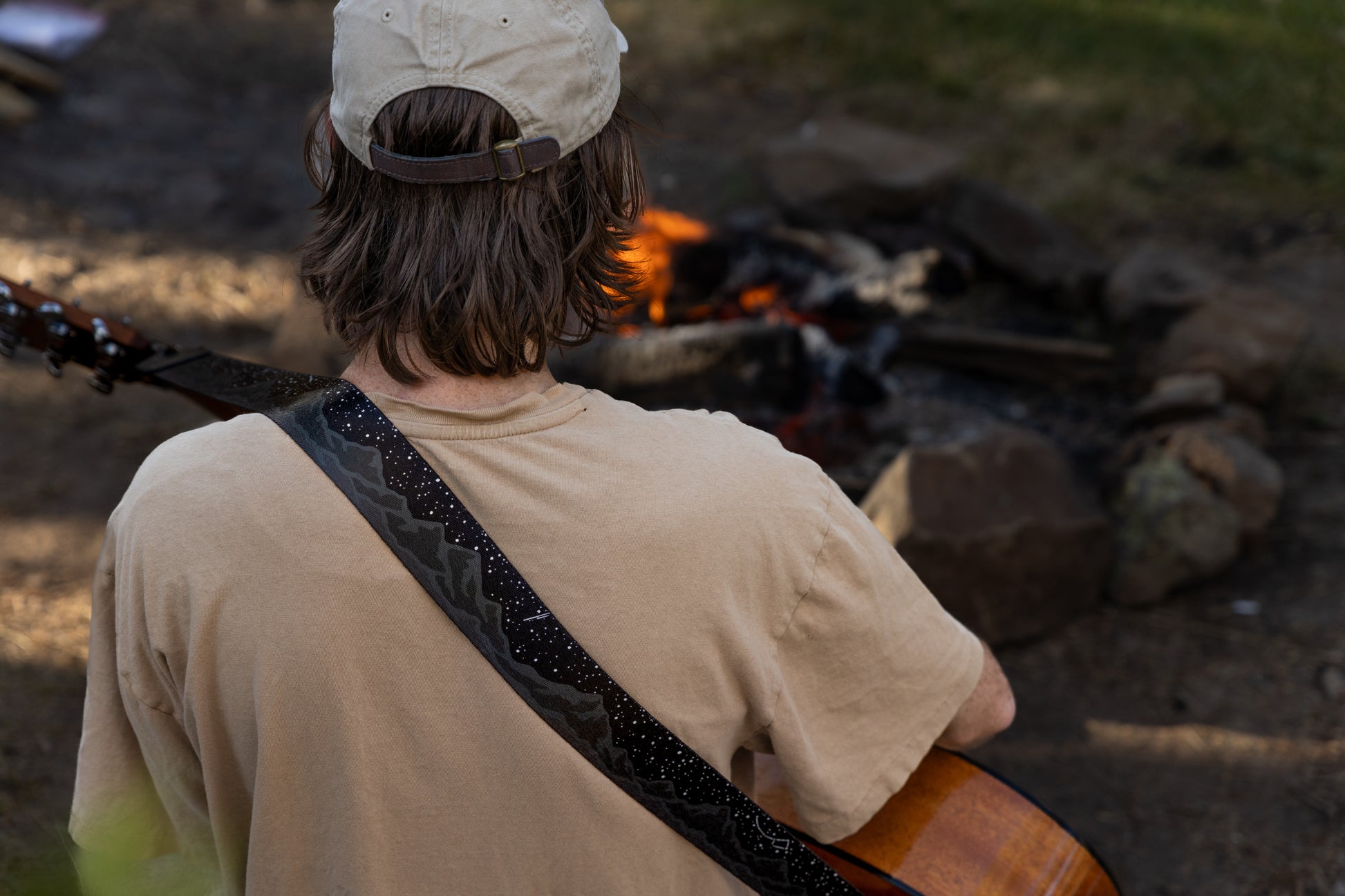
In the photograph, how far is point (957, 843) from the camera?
1.80 metres

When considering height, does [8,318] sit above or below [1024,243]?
above

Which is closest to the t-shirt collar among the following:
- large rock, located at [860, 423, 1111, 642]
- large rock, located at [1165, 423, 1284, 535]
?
large rock, located at [860, 423, 1111, 642]

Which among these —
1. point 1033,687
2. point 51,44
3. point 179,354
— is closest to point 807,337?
point 1033,687

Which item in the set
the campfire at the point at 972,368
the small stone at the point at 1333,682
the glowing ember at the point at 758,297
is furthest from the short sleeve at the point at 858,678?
the glowing ember at the point at 758,297

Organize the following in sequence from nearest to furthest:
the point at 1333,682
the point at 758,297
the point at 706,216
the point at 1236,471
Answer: the point at 1333,682, the point at 1236,471, the point at 758,297, the point at 706,216

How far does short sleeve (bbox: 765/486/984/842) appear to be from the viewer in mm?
1326

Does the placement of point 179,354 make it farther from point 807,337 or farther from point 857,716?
point 807,337

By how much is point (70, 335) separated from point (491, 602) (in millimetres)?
1416

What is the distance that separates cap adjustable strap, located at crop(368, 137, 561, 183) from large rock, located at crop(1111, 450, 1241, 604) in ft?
10.1

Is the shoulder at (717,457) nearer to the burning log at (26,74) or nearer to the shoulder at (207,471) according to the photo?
the shoulder at (207,471)

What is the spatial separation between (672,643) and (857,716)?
1.15 feet

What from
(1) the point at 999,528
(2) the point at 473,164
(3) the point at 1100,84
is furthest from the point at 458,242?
(3) the point at 1100,84

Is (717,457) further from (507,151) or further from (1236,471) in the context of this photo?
(1236,471)

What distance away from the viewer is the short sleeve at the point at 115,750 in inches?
53.7
